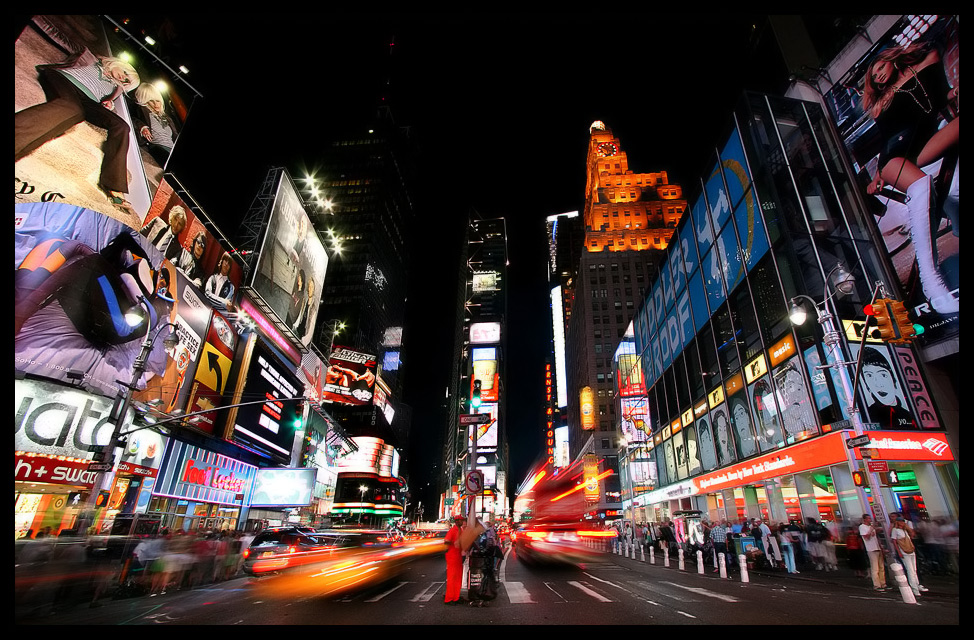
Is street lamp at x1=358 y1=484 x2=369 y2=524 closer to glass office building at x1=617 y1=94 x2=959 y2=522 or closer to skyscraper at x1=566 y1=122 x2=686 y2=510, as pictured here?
skyscraper at x1=566 y1=122 x2=686 y2=510

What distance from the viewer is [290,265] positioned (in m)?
40.2

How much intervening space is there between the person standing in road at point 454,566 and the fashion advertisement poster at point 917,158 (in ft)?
81.5

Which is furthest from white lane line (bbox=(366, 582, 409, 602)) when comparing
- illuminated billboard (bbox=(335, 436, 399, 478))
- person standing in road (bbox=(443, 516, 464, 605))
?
illuminated billboard (bbox=(335, 436, 399, 478))

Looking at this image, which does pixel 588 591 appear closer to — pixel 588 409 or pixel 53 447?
pixel 53 447

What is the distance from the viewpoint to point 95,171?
22.1 m

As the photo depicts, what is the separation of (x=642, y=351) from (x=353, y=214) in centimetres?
8971

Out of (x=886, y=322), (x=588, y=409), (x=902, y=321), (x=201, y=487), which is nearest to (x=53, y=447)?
(x=201, y=487)

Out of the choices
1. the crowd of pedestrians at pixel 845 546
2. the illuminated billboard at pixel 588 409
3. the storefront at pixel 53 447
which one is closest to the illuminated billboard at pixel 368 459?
the illuminated billboard at pixel 588 409

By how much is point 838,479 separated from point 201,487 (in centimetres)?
3938

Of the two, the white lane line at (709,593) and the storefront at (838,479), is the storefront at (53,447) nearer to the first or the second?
the white lane line at (709,593)

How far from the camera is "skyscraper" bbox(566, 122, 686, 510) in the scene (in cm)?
7512
